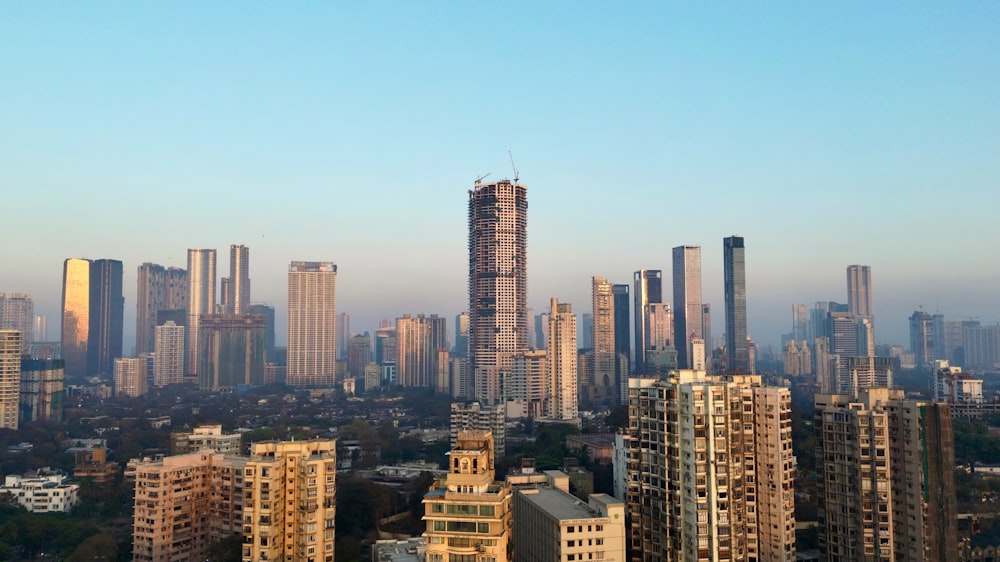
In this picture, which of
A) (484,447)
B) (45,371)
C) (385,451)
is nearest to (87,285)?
(45,371)

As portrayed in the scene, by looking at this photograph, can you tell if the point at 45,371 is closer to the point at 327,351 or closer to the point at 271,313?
the point at 327,351

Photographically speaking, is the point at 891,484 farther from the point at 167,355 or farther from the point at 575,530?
the point at 167,355

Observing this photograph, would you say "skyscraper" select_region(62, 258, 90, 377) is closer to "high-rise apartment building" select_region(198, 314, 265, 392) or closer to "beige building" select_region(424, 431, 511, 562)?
"high-rise apartment building" select_region(198, 314, 265, 392)

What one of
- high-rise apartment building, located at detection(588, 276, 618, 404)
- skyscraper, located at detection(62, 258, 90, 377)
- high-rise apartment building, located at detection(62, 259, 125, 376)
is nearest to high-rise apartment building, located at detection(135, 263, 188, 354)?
high-rise apartment building, located at detection(62, 259, 125, 376)

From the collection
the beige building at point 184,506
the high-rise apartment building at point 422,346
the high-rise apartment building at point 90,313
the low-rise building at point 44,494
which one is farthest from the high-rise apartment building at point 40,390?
the high-rise apartment building at point 90,313

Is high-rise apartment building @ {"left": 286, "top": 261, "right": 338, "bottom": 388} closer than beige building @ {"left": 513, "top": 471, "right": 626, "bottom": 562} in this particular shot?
No
